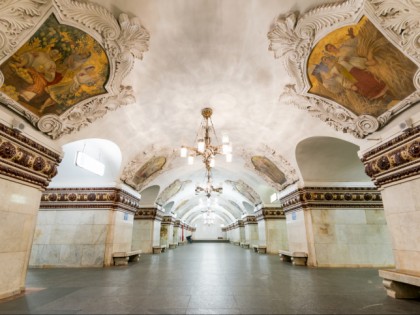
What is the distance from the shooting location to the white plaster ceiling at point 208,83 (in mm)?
3502

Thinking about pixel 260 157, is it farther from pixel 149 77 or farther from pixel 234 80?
pixel 149 77

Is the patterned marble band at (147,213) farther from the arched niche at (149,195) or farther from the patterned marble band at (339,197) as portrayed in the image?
the patterned marble band at (339,197)

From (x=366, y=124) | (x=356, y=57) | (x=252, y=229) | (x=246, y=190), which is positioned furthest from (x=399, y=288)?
(x=252, y=229)

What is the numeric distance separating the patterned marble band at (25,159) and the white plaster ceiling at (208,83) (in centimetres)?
61

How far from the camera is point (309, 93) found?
477cm

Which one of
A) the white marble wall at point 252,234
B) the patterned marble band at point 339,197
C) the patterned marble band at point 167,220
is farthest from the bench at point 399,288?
the patterned marble band at point 167,220

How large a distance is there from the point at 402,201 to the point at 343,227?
3.62 metres

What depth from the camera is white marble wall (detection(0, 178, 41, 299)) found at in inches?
140

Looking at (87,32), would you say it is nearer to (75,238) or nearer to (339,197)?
(75,238)

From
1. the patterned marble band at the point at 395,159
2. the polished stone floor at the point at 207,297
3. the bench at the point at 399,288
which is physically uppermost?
the patterned marble band at the point at 395,159

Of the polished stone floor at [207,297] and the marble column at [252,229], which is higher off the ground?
the marble column at [252,229]

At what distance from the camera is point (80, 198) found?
7.35 metres

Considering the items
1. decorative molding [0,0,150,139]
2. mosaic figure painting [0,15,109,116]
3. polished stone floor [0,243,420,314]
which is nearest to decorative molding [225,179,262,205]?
polished stone floor [0,243,420,314]

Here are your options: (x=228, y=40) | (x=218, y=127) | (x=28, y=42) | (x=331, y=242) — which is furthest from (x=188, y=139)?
(x=331, y=242)
